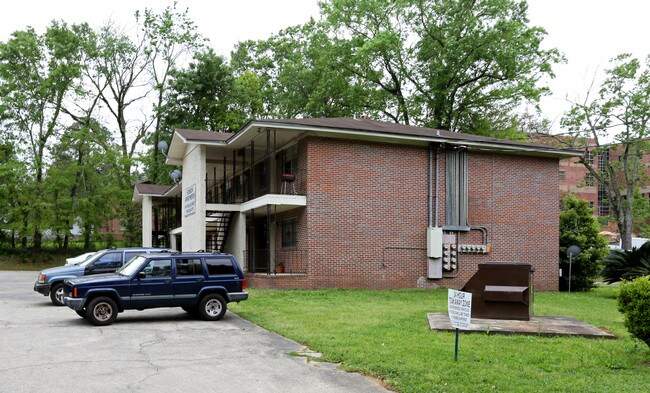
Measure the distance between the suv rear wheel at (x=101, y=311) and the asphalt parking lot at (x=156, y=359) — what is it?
0.25 meters

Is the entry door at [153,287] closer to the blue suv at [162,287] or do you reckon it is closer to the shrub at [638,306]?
the blue suv at [162,287]

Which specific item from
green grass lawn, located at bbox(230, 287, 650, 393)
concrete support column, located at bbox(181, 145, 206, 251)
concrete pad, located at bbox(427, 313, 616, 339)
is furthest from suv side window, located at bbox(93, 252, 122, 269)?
concrete pad, located at bbox(427, 313, 616, 339)

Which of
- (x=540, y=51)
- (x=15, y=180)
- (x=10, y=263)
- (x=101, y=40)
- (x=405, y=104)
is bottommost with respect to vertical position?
(x=10, y=263)

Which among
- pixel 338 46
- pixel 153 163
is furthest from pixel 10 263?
pixel 338 46

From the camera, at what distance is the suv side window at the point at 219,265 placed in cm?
1430

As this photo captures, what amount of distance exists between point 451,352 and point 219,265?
21.3ft

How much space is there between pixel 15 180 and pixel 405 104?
28758mm

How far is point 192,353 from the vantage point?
32.9ft

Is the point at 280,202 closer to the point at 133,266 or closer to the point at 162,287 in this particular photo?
the point at 133,266

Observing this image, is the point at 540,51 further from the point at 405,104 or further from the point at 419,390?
the point at 419,390

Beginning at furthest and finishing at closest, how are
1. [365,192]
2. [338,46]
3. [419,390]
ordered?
1. [338,46]
2. [365,192]
3. [419,390]

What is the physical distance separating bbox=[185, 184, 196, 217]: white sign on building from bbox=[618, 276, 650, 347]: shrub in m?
20.4

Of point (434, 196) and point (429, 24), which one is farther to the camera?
point (429, 24)

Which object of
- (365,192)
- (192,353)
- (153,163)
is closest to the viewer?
(192,353)
